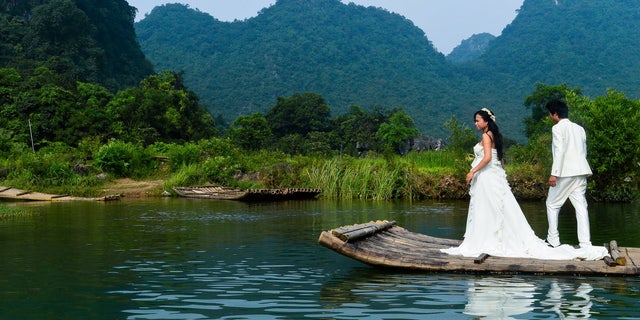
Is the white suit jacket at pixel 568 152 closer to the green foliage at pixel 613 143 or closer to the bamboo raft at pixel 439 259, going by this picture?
the bamboo raft at pixel 439 259

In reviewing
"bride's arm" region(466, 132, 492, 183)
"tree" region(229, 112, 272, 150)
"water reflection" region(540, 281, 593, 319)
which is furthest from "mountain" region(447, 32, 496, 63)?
"water reflection" region(540, 281, 593, 319)

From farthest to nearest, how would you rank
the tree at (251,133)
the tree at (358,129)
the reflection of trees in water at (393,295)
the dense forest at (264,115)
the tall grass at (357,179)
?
1. the tree at (358,129)
2. the tree at (251,133)
3. the dense forest at (264,115)
4. the tall grass at (357,179)
5. the reflection of trees in water at (393,295)

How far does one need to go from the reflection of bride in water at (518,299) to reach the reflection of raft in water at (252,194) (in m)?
20.6

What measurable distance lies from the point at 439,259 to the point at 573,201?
2.05 m

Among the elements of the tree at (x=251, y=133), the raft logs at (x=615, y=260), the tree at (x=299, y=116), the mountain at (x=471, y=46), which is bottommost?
the raft logs at (x=615, y=260)

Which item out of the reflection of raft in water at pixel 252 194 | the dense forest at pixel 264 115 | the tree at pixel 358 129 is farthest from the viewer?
the tree at pixel 358 129

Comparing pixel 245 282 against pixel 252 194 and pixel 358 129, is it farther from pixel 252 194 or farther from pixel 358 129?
pixel 358 129

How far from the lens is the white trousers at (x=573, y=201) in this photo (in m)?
9.93

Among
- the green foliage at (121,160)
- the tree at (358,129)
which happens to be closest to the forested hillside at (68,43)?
the tree at (358,129)

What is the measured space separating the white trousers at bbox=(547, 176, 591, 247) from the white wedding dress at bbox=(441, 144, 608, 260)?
0.20 meters

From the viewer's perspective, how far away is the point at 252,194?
29.2m

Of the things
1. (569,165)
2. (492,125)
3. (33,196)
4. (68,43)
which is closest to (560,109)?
(569,165)

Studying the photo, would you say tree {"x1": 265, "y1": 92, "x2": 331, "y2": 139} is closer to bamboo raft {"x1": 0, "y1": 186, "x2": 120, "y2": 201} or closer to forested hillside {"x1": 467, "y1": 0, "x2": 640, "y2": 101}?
bamboo raft {"x1": 0, "y1": 186, "x2": 120, "y2": 201}

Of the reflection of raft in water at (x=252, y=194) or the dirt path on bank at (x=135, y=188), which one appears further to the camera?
the dirt path on bank at (x=135, y=188)
